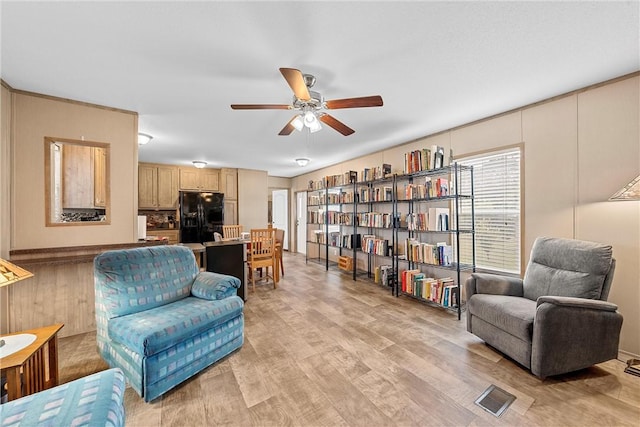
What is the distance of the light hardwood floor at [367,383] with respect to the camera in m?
1.55

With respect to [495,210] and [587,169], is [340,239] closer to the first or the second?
[495,210]

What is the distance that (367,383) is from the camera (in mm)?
1860

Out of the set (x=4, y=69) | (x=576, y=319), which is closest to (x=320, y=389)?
(x=576, y=319)

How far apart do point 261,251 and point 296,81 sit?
9.72 feet

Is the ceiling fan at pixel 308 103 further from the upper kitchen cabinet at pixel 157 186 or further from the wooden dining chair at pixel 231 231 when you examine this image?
the upper kitchen cabinet at pixel 157 186

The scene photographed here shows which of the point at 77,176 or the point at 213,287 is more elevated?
the point at 77,176

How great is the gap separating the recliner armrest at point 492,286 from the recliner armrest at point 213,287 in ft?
7.52

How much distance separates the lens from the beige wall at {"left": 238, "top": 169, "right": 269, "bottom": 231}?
6.62m

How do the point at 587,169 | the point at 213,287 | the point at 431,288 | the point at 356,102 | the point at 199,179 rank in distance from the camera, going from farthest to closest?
the point at 199,179, the point at 431,288, the point at 587,169, the point at 213,287, the point at 356,102

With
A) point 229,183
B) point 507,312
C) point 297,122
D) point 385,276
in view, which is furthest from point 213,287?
point 229,183

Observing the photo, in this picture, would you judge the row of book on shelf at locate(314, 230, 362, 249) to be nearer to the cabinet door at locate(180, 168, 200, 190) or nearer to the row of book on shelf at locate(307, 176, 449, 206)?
Answer: the row of book on shelf at locate(307, 176, 449, 206)

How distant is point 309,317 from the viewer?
304 centimetres

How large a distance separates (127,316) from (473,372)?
2.72 meters

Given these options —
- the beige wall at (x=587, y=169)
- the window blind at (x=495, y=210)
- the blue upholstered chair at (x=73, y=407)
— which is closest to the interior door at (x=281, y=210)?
the window blind at (x=495, y=210)
